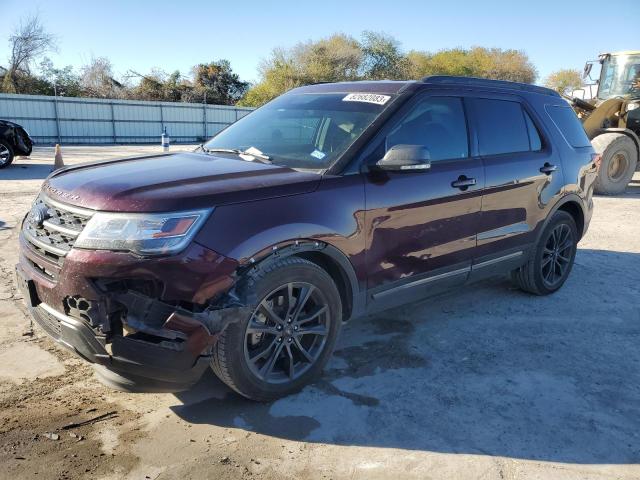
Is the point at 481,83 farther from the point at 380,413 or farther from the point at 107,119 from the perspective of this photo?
the point at 107,119

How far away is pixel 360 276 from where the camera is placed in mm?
3420

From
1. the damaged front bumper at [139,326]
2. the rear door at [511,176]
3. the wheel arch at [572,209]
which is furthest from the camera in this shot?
the wheel arch at [572,209]

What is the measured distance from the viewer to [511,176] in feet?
14.6

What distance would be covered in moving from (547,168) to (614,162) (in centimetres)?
864

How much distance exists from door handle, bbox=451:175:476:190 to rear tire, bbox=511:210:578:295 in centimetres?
135

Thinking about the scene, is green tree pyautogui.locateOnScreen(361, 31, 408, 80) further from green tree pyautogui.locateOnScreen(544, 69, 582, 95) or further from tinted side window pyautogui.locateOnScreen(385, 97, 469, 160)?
tinted side window pyautogui.locateOnScreen(385, 97, 469, 160)

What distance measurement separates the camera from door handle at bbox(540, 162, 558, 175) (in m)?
4.78

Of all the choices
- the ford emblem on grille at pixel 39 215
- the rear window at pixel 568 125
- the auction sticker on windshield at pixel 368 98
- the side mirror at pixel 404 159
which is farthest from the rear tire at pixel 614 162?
the ford emblem on grille at pixel 39 215

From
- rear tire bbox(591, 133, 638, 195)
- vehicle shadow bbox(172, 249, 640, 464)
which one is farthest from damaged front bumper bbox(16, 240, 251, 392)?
rear tire bbox(591, 133, 638, 195)

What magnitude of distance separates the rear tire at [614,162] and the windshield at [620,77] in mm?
1657

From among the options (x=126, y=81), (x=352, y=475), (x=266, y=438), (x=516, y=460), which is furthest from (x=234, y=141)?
(x=126, y=81)

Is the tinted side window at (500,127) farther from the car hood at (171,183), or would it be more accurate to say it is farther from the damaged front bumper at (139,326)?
the damaged front bumper at (139,326)

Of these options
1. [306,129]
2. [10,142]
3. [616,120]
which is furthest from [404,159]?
[10,142]

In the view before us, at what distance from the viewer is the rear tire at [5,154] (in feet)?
46.9
